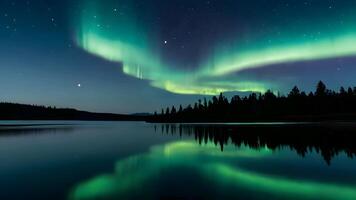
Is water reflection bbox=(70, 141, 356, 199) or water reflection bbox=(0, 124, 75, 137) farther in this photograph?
water reflection bbox=(0, 124, 75, 137)

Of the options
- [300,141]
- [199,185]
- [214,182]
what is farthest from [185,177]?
[300,141]

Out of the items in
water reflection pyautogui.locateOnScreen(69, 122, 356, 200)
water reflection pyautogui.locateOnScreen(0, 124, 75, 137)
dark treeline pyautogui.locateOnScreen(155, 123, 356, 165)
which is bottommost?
water reflection pyautogui.locateOnScreen(69, 122, 356, 200)

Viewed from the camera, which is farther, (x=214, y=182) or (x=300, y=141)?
(x=300, y=141)

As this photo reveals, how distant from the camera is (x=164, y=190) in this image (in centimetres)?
1277

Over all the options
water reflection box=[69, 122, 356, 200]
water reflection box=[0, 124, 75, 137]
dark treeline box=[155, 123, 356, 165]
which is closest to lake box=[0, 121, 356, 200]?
water reflection box=[69, 122, 356, 200]

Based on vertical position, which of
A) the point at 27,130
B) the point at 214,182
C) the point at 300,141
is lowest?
the point at 214,182

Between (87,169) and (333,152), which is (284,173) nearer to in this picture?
(333,152)

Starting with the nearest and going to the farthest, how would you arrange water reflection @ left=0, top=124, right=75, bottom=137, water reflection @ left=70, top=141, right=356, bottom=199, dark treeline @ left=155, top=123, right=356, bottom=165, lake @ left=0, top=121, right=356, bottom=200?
water reflection @ left=70, top=141, right=356, bottom=199
lake @ left=0, top=121, right=356, bottom=200
dark treeline @ left=155, top=123, right=356, bottom=165
water reflection @ left=0, top=124, right=75, bottom=137

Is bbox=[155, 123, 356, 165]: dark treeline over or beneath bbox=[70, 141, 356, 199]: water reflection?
over

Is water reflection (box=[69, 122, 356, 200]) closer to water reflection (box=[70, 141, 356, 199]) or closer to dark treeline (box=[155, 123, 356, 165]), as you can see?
water reflection (box=[70, 141, 356, 199])

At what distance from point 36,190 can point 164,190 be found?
222 inches

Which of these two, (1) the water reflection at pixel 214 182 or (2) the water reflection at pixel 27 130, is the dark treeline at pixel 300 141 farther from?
(2) the water reflection at pixel 27 130

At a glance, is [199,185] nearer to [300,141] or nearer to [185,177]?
[185,177]

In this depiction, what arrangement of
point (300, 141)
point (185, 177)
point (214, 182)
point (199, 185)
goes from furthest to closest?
point (300, 141) < point (185, 177) < point (214, 182) < point (199, 185)
